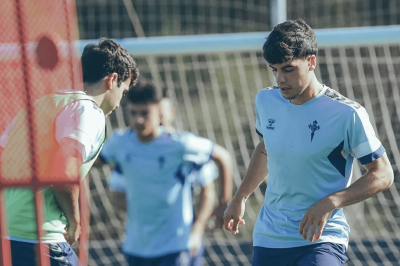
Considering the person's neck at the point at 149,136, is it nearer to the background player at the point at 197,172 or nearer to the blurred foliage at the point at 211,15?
the background player at the point at 197,172

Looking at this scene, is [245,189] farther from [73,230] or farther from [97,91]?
[73,230]

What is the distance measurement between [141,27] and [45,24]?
993 cm

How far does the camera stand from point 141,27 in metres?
12.2

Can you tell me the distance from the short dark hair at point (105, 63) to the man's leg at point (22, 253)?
0.85 meters

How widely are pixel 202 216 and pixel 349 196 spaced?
2.59 meters

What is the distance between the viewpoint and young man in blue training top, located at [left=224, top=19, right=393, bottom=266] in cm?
352

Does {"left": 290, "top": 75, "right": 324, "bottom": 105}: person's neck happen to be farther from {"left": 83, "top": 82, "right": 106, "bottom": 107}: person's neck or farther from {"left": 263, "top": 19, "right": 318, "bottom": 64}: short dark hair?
{"left": 83, "top": 82, "right": 106, "bottom": 107}: person's neck

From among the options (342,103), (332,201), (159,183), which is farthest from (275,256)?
(159,183)

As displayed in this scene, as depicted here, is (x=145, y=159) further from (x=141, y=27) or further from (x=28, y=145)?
(x=141, y=27)

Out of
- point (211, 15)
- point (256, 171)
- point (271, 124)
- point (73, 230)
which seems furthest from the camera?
point (211, 15)

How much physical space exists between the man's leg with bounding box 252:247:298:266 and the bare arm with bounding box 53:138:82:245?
995 millimetres

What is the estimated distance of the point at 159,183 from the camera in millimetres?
5820

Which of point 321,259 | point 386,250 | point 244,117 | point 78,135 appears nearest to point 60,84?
point 78,135

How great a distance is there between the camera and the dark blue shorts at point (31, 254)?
343 centimetres
